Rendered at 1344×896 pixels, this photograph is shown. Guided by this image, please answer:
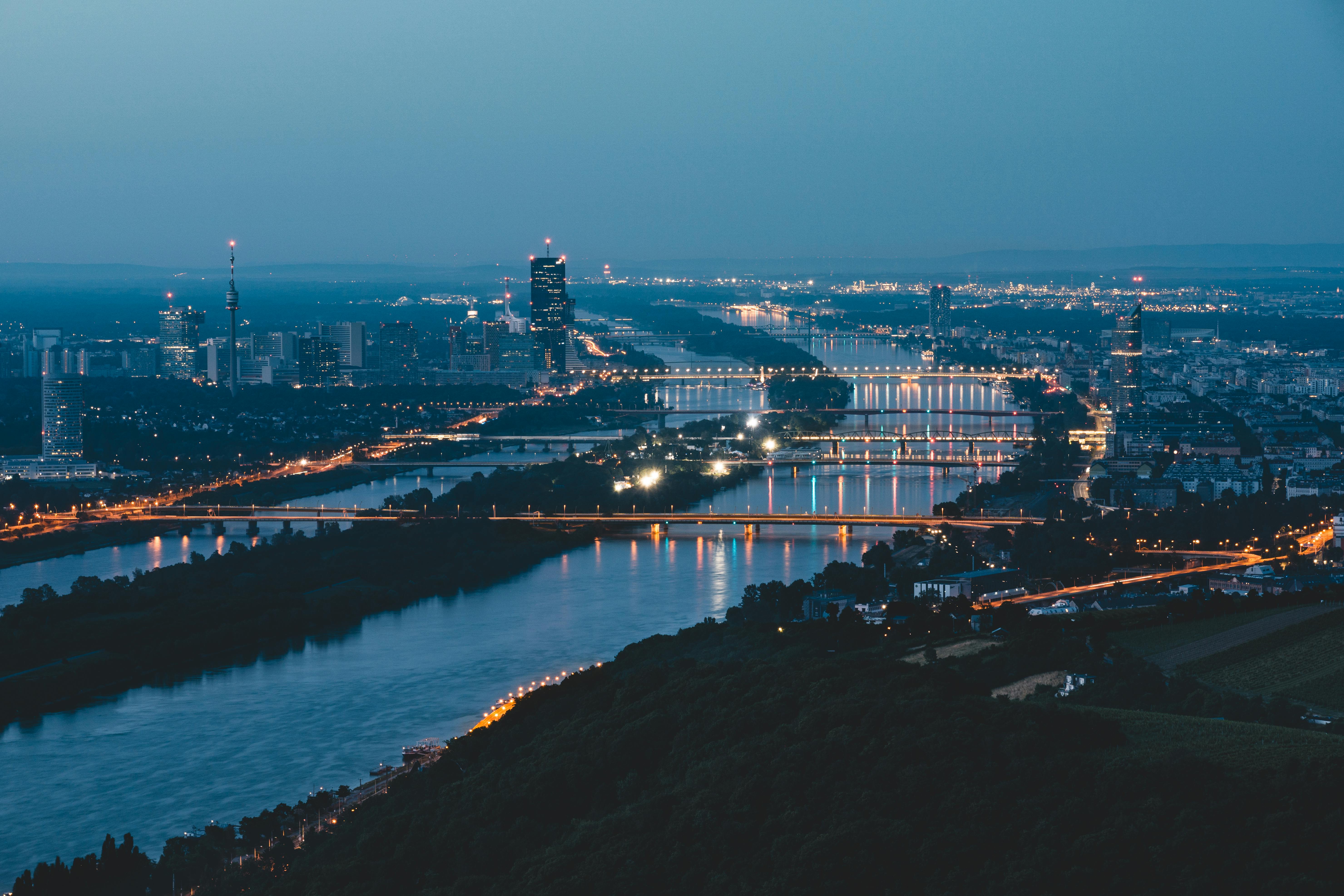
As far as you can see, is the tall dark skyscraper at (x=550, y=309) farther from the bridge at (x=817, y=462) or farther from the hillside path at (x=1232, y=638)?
the hillside path at (x=1232, y=638)

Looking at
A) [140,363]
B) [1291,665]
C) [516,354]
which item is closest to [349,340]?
[516,354]

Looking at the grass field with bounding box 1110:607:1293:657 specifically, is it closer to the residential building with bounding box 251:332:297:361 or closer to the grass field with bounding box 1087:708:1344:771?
the grass field with bounding box 1087:708:1344:771

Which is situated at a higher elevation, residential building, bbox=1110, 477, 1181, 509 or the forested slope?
the forested slope

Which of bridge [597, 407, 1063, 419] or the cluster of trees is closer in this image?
the cluster of trees

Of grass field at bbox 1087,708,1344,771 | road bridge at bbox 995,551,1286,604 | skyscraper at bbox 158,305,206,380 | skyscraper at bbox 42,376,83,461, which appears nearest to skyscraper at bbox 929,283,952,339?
skyscraper at bbox 158,305,206,380

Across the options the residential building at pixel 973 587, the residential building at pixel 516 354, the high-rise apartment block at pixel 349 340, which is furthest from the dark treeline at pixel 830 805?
the high-rise apartment block at pixel 349 340

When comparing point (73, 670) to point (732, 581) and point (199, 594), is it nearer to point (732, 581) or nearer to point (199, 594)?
point (199, 594)

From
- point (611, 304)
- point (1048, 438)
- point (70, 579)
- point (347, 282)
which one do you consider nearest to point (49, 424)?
point (70, 579)
